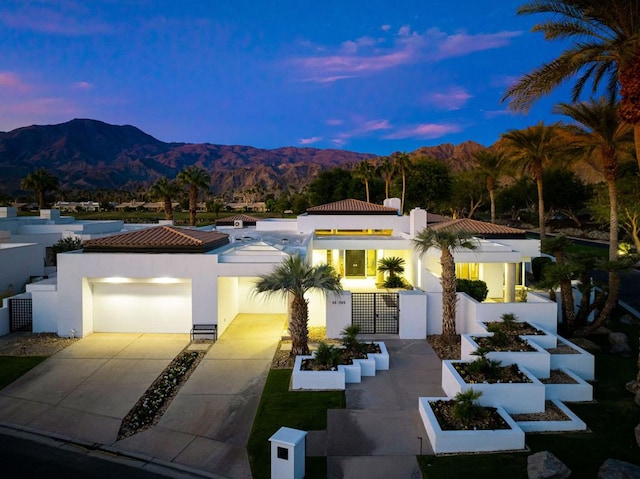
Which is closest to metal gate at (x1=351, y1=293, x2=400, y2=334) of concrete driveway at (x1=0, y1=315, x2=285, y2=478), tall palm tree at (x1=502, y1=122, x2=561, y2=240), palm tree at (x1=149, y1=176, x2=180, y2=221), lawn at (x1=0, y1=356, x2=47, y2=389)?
A: concrete driveway at (x1=0, y1=315, x2=285, y2=478)

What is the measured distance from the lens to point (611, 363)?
13008 mm

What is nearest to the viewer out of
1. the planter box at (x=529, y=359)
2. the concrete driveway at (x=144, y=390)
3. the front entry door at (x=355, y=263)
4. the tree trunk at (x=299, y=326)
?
the concrete driveway at (x=144, y=390)

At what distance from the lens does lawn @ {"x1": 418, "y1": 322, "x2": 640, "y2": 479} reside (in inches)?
287

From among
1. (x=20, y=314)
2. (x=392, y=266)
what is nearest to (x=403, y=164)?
(x=392, y=266)

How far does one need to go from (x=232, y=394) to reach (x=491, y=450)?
6156mm

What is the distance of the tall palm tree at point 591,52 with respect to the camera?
10.6 meters

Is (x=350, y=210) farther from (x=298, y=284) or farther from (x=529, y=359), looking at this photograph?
(x=529, y=359)

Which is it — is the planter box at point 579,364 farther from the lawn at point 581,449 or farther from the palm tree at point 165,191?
the palm tree at point 165,191

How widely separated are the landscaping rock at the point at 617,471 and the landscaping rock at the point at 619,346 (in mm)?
8557

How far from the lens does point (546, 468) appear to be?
22.7 ft

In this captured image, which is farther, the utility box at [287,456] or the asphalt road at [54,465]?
the asphalt road at [54,465]

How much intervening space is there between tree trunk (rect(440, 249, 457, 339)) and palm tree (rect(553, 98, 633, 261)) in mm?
8791

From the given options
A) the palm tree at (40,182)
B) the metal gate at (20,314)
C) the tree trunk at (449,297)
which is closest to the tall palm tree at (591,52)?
the tree trunk at (449,297)

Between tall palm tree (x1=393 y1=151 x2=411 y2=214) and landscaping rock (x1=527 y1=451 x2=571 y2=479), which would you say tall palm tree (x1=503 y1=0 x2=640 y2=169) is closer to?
landscaping rock (x1=527 y1=451 x2=571 y2=479)
